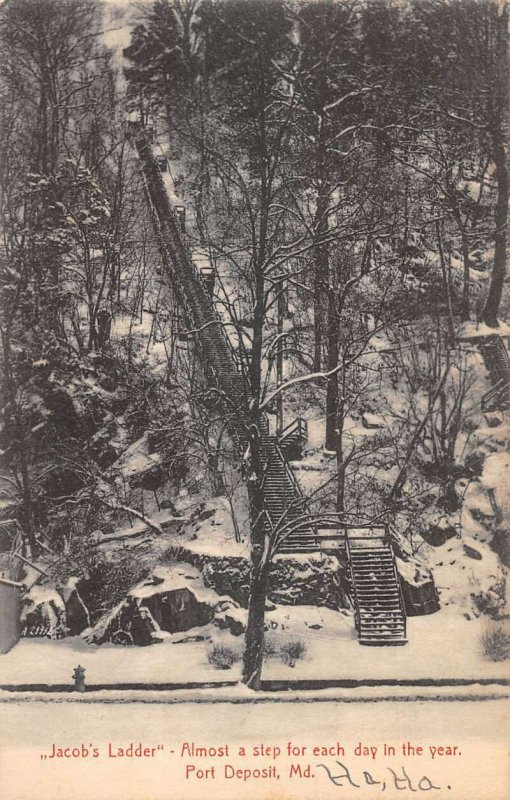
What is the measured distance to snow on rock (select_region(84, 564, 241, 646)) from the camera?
913 centimetres

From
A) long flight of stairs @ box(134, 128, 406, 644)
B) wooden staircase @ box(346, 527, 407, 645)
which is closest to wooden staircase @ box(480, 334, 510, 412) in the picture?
wooden staircase @ box(346, 527, 407, 645)

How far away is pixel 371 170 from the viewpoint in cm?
1077

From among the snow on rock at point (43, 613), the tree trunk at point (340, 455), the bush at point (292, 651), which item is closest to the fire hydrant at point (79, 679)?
the snow on rock at point (43, 613)

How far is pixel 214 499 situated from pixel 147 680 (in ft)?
10.3

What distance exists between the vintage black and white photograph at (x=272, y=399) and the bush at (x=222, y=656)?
0.07 m

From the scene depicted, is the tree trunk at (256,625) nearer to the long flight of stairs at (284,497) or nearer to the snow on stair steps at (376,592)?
the long flight of stairs at (284,497)

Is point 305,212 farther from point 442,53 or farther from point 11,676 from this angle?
point 11,676

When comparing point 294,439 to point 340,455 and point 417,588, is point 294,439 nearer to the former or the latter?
point 340,455

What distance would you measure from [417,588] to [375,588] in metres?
0.67

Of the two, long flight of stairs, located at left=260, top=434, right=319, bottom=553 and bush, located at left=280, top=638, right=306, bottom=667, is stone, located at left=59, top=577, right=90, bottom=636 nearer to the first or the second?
bush, located at left=280, top=638, right=306, bottom=667

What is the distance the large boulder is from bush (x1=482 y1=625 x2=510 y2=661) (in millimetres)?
769

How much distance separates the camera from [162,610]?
9617 millimetres

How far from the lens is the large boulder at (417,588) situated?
9422 mm

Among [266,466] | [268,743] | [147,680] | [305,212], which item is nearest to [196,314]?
[305,212]
